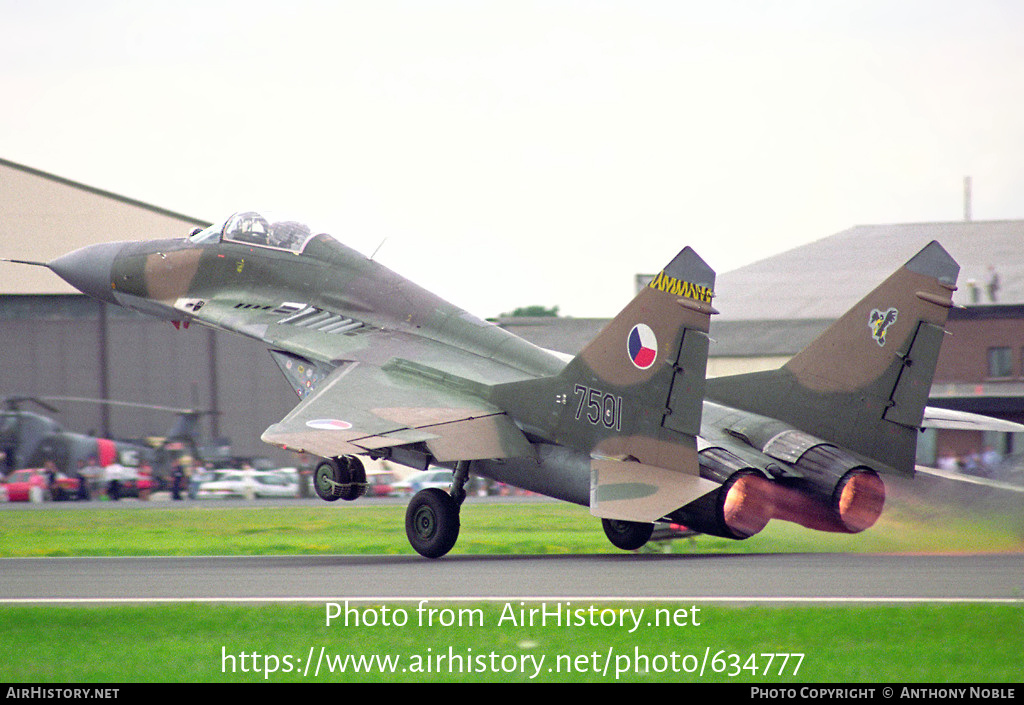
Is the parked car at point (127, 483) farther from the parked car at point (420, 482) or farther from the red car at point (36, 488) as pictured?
the parked car at point (420, 482)

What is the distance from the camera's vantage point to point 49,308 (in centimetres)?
4112

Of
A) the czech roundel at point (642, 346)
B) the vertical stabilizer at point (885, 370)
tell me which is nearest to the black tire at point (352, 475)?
the czech roundel at point (642, 346)

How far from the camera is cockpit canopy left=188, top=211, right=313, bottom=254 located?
1705 cm

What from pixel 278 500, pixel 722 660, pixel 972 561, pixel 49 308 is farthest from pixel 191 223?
pixel 722 660

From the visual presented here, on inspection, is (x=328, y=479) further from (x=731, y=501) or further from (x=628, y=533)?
(x=731, y=501)

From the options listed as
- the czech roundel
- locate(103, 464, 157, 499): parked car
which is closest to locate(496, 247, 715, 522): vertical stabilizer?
the czech roundel

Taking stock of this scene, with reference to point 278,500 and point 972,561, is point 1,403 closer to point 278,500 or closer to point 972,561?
point 278,500

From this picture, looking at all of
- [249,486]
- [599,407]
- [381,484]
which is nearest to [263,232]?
[599,407]

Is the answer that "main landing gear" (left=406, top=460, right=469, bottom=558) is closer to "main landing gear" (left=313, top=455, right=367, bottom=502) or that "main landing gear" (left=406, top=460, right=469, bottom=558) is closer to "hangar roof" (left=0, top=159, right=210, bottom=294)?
"main landing gear" (left=313, top=455, right=367, bottom=502)

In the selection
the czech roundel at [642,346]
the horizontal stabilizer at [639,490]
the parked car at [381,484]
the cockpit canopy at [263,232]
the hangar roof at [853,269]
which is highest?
the hangar roof at [853,269]

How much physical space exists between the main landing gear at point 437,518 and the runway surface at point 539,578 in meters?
0.23

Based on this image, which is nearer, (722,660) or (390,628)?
(722,660)

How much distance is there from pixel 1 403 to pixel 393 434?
30984 mm

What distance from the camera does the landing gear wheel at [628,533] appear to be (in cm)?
1546
